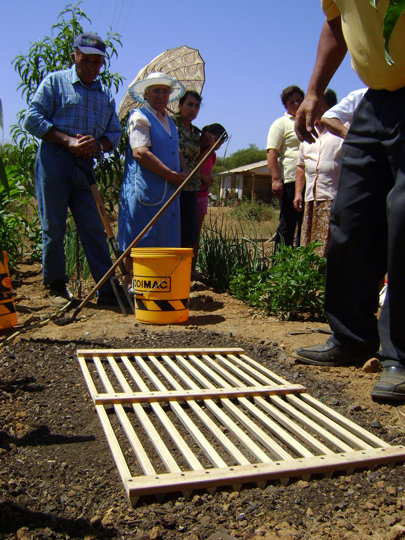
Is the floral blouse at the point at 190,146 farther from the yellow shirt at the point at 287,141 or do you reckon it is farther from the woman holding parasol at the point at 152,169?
the yellow shirt at the point at 287,141

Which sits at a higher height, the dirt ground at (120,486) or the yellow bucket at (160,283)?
the yellow bucket at (160,283)

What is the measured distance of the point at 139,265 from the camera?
3.29 metres

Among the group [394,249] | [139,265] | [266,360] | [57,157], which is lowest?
[266,360]

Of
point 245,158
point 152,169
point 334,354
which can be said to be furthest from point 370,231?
point 245,158

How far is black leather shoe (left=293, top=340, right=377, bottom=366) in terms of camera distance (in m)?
2.44

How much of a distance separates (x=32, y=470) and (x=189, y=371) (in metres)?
1.03

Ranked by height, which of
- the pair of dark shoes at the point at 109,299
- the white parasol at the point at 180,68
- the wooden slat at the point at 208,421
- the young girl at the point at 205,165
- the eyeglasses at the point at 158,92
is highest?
the white parasol at the point at 180,68

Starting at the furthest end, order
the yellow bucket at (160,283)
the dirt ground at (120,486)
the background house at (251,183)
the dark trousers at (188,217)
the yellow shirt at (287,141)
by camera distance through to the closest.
→ 1. the background house at (251,183)
2. the yellow shirt at (287,141)
3. the dark trousers at (188,217)
4. the yellow bucket at (160,283)
5. the dirt ground at (120,486)

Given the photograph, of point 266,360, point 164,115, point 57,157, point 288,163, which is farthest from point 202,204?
point 266,360

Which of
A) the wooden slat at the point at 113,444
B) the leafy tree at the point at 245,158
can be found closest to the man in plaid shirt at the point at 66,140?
the wooden slat at the point at 113,444

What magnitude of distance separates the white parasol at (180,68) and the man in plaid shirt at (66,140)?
3.56 feet

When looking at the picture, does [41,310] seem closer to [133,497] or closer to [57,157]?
[57,157]

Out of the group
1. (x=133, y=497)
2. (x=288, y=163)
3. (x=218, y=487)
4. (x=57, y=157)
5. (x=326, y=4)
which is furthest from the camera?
(x=288, y=163)

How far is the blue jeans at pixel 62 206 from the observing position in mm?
3678
